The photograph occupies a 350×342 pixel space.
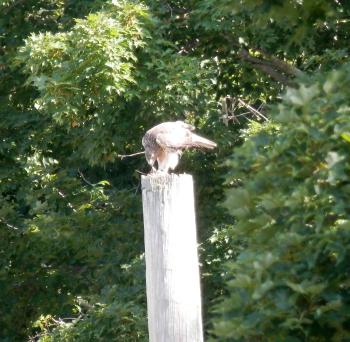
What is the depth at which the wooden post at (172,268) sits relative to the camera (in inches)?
164

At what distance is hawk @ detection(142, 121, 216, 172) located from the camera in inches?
255

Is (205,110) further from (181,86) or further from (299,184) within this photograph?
(299,184)

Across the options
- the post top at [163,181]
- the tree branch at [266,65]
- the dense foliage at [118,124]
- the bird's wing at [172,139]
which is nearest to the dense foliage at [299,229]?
the dense foliage at [118,124]

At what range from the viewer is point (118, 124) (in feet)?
30.2

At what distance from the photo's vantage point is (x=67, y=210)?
10.3 m

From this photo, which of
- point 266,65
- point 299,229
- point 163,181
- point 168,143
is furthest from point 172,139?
point 299,229

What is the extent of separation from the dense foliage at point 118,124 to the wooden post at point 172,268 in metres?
0.75

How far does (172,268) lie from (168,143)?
7.64 ft

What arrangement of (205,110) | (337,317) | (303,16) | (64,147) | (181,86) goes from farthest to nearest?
(64,147), (205,110), (181,86), (303,16), (337,317)

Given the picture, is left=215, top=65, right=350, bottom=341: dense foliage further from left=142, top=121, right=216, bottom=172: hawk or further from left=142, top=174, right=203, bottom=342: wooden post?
left=142, top=121, right=216, bottom=172: hawk

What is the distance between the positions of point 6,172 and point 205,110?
2.36m

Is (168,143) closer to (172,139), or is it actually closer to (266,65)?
(172,139)

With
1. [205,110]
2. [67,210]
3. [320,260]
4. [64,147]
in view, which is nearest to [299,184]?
[320,260]

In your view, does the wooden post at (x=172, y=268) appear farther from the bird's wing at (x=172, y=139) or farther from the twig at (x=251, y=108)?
the twig at (x=251, y=108)
